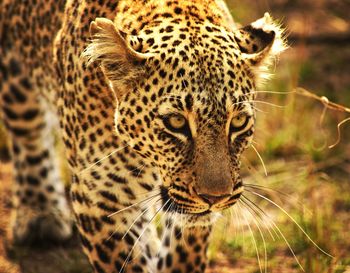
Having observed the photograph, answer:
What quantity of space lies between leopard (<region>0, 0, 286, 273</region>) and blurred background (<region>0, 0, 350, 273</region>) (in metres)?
0.41

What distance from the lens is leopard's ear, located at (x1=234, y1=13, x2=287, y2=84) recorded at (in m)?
5.57

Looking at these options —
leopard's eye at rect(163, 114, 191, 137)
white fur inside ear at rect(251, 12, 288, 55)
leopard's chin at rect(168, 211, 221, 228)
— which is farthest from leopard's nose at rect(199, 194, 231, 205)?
white fur inside ear at rect(251, 12, 288, 55)

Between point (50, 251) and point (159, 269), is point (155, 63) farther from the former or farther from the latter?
point (50, 251)

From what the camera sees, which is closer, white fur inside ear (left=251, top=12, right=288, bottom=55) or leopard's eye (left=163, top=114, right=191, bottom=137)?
leopard's eye (left=163, top=114, right=191, bottom=137)

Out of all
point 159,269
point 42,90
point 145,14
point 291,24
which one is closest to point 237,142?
point 145,14

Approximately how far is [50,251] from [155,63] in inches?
121

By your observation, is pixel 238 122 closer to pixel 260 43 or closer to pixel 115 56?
pixel 260 43

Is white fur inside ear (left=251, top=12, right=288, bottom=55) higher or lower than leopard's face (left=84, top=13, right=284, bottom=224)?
higher

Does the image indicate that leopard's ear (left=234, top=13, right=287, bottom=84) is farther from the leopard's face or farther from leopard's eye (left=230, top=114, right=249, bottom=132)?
leopard's eye (left=230, top=114, right=249, bottom=132)

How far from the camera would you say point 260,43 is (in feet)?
18.9

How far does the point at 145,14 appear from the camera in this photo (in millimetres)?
5816

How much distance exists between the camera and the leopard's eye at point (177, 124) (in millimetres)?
5283

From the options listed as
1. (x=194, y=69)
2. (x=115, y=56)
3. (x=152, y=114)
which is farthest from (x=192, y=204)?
(x=115, y=56)

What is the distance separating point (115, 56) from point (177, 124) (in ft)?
1.89
